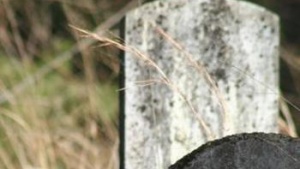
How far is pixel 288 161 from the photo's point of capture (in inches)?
102

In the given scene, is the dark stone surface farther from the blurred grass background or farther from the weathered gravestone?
the blurred grass background

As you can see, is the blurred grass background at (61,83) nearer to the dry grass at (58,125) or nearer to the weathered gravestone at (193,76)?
the dry grass at (58,125)

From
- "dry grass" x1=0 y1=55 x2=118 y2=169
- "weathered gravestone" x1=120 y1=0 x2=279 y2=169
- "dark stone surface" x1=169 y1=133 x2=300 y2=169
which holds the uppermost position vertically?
"dry grass" x1=0 y1=55 x2=118 y2=169

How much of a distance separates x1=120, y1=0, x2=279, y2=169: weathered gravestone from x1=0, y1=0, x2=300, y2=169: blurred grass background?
676mm

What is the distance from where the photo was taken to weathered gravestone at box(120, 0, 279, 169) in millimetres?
3295

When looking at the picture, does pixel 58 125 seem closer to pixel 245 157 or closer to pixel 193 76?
pixel 193 76

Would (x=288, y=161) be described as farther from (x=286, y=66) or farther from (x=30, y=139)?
(x=286, y=66)

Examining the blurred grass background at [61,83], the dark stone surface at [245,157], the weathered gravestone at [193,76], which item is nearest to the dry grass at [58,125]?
Result: the blurred grass background at [61,83]

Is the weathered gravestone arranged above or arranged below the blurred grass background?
below

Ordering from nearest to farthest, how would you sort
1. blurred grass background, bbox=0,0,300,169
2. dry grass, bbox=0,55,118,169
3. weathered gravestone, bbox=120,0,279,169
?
1. weathered gravestone, bbox=120,0,279,169
2. dry grass, bbox=0,55,118,169
3. blurred grass background, bbox=0,0,300,169

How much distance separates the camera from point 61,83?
19.1 feet

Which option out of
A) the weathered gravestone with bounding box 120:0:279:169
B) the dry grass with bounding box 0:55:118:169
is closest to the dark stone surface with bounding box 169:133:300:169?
the weathered gravestone with bounding box 120:0:279:169

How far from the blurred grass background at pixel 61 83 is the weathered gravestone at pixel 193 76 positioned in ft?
2.22

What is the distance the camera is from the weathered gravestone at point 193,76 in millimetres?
3295
